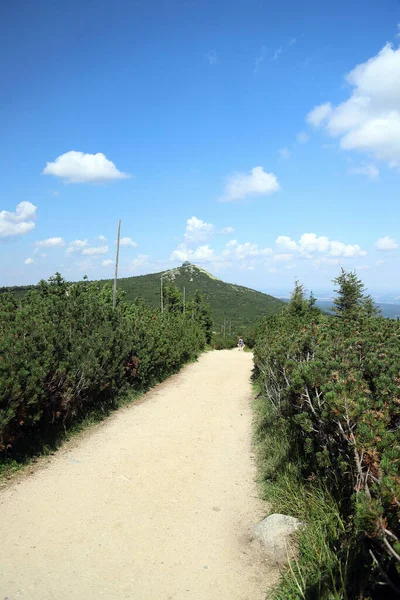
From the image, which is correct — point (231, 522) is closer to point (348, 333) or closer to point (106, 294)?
point (348, 333)

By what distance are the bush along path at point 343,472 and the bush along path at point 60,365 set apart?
147 inches

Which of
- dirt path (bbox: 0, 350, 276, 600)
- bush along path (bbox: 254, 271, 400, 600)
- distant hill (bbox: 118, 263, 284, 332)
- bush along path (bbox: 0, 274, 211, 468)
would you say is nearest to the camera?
bush along path (bbox: 254, 271, 400, 600)

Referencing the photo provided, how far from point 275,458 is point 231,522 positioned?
146 cm

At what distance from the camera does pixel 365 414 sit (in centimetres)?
346

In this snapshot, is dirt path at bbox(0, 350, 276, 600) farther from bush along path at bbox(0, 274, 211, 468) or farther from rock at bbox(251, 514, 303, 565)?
bush along path at bbox(0, 274, 211, 468)

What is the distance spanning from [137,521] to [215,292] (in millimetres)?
95338

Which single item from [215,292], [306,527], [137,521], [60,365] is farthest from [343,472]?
[215,292]

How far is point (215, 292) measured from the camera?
9969 cm

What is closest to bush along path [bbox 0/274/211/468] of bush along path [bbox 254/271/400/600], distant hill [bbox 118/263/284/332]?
bush along path [bbox 254/271/400/600]

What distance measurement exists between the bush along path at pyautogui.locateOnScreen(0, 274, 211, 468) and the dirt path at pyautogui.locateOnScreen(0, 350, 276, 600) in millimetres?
651

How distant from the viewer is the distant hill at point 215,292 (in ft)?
242

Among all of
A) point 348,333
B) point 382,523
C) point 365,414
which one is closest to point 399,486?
point 382,523

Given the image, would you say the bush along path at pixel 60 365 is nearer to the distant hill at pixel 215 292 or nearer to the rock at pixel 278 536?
the rock at pixel 278 536

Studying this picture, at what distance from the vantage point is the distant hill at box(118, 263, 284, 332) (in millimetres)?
74500
